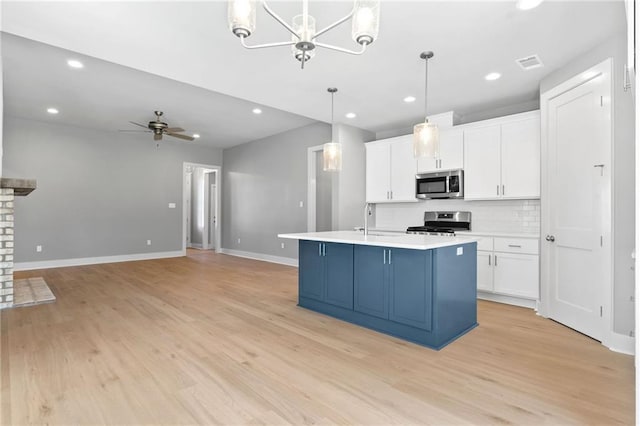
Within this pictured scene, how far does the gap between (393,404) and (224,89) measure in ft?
12.4

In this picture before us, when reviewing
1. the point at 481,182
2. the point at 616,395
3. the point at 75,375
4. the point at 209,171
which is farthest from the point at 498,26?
the point at 209,171

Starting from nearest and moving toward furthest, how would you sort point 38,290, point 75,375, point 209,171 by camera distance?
point 75,375, point 38,290, point 209,171

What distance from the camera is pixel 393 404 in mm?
Answer: 1921

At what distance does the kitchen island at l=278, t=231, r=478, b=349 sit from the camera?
2.78 metres

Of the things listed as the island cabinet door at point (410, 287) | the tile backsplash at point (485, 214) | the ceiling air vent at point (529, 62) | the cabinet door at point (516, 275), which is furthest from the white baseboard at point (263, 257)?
the ceiling air vent at point (529, 62)

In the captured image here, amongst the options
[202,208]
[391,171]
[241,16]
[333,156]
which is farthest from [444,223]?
[202,208]

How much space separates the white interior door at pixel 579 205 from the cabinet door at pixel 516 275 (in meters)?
0.30

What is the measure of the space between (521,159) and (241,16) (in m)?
3.79

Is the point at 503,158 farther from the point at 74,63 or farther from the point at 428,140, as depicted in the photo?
the point at 74,63

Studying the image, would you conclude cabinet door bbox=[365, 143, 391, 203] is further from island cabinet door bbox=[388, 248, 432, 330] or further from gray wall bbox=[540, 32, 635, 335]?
gray wall bbox=[540, 32, 635, 335]

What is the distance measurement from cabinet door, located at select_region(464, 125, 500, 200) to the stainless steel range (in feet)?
1.65

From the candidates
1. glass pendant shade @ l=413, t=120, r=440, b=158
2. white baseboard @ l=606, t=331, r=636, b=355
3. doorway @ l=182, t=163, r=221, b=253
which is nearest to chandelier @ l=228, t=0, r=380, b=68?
glass pendant shade @ l=413, t=120, r=440, b=158

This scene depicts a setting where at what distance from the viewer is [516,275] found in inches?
160

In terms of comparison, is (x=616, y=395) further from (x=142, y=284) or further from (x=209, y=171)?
(x=209, y=171)
